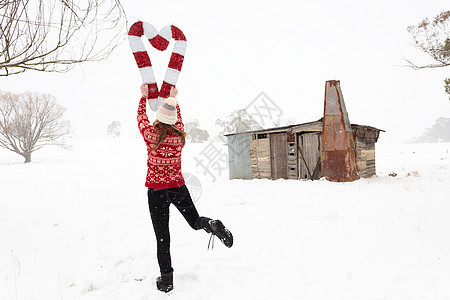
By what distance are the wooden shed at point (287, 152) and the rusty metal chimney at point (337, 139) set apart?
1.96ft

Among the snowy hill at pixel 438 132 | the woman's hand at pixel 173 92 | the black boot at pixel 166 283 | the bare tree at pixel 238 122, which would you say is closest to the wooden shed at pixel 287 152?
the woman's hand at pixel 173 92

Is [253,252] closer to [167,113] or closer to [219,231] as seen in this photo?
[219,231]

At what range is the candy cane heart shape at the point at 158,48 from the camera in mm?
3048

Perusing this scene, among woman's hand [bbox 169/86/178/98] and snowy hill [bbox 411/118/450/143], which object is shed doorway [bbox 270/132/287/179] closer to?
woman's hand [bbox 169/86/178/98]

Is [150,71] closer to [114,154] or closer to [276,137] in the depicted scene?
[276,137]

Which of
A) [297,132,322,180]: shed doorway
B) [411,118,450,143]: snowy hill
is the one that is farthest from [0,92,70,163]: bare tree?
[411,118,450,143]: snowy hill

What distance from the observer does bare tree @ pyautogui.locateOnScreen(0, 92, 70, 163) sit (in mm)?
24688

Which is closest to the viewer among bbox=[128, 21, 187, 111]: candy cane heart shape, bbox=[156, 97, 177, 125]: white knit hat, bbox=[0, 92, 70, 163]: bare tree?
bbox=[156, 97, 177, 125]: white knit hat

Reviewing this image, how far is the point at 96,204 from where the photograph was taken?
7996mm

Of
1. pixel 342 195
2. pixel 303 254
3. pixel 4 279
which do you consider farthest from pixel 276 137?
pixel 4 279

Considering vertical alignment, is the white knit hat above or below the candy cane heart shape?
below

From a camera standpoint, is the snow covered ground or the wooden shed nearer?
the snow covered ground

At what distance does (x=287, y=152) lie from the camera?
40.6ft

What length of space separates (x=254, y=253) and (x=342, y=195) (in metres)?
5.09
